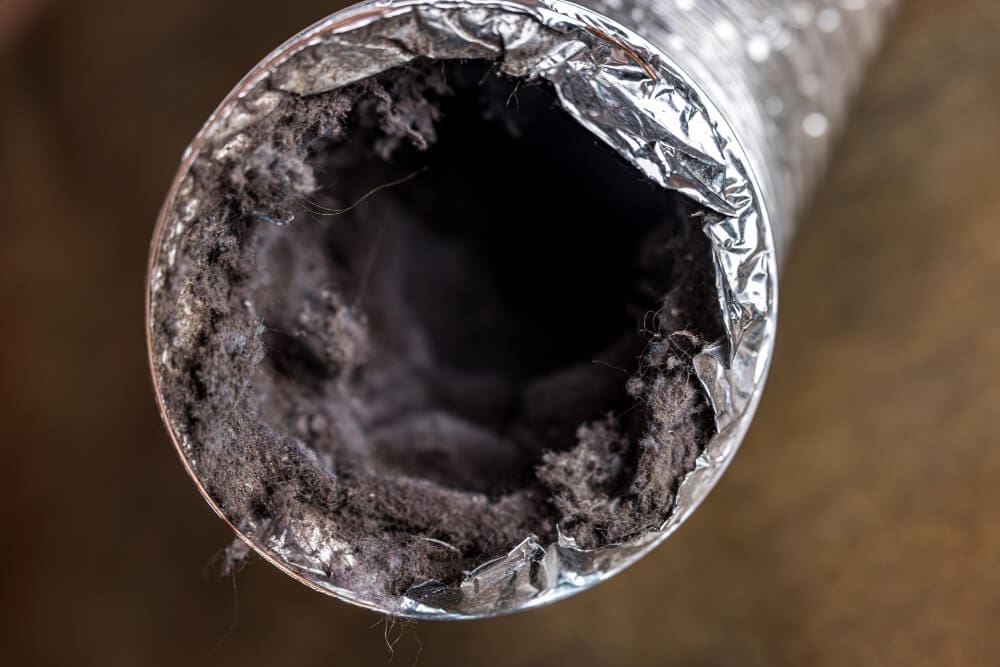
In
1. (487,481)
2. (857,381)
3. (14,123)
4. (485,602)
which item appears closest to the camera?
(485,602)

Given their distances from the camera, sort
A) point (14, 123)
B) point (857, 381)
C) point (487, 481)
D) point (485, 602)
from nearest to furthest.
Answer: point (485, 602) → point (487, 481) → point (857, 381) → point (14, 123)

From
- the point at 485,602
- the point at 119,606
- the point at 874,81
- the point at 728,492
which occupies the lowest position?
the point at 119,606

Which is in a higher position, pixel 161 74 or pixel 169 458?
pixel 161 74

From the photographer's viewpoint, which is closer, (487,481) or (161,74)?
(487,481)

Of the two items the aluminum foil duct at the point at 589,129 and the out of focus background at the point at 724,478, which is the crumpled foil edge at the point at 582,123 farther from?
the out of focus background at the point at 724,478

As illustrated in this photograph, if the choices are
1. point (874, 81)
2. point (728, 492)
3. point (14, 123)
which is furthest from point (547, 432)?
point (14, 123)

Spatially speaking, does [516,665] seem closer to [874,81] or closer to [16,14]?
[874,81]

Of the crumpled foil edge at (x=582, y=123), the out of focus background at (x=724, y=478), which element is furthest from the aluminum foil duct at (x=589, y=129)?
the out of focus background at (x=724, y=478)

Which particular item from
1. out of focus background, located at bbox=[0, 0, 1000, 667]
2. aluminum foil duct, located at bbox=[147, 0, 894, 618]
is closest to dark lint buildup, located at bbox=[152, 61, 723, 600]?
aluminum foil duct, located at bbox=[147, 0, 894, 618]
